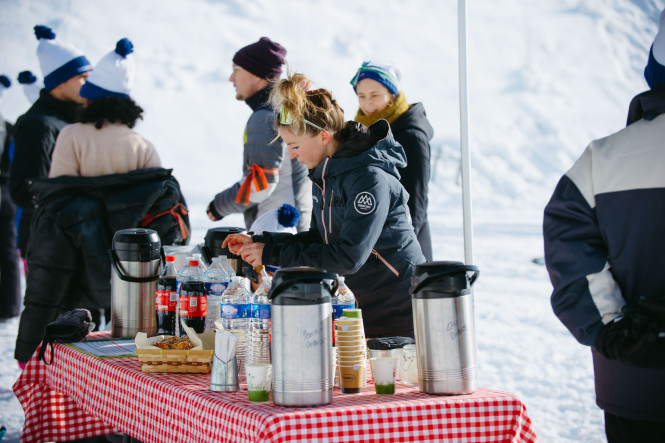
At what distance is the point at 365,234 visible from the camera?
6.88 ft

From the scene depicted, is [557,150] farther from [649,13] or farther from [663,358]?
[663,358]

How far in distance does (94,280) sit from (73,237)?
246mm

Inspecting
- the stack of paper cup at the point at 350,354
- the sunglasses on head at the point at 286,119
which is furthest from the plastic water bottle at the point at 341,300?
the sunglasses on head at the point at 286,119

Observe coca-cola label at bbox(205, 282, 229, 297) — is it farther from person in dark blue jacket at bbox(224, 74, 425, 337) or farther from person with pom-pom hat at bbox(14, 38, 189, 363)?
person with pom-pom hat at bbox(14, 38, 189, 363)

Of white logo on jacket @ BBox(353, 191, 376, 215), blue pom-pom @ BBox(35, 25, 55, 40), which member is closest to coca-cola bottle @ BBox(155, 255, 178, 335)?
white logo on jacket @ BBox(353, 191, 376, 215)

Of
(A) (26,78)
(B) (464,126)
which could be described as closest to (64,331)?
(B) (464,126)

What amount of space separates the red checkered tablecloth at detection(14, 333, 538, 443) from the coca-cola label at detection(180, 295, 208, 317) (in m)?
0.24

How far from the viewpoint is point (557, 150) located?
2048 centimetres

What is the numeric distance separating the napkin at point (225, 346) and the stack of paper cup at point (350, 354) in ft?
0.86

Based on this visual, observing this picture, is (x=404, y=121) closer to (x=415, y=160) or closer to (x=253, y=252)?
(x=415, y=160)

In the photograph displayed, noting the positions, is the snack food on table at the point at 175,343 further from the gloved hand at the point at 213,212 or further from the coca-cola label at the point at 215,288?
the gloved hand at the point at 213,212

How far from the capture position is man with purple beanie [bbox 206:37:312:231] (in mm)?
3588

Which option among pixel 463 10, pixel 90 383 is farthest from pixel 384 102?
pixel 90 383

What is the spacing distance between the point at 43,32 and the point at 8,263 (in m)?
2.32
